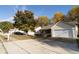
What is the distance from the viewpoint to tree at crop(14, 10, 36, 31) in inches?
250

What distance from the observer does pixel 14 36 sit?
6.41m

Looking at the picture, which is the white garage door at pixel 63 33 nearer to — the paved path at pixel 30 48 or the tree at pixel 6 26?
the paved path at pixel 30 48

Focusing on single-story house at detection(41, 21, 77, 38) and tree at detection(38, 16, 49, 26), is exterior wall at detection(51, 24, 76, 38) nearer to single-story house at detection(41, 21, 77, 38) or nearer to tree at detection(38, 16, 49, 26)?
single-story house at detection(41, 21, 77, 38)

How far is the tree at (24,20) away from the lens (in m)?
6.34

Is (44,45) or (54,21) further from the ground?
(54,21)

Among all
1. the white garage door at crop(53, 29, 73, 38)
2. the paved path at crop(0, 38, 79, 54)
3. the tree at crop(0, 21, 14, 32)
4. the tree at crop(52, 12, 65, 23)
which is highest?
the tree at crop(52, 12, 65, 23)

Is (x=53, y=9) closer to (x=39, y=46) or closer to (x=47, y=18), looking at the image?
(x=47, y=18)

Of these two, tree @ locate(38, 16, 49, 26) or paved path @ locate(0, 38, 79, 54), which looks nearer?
paved path @ locate(0, 38, 79, 54)

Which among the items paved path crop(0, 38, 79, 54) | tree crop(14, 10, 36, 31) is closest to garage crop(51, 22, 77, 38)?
paved path crop(0, 38, 79, 54)

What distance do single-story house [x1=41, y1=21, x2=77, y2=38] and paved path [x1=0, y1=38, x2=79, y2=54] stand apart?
22cm
